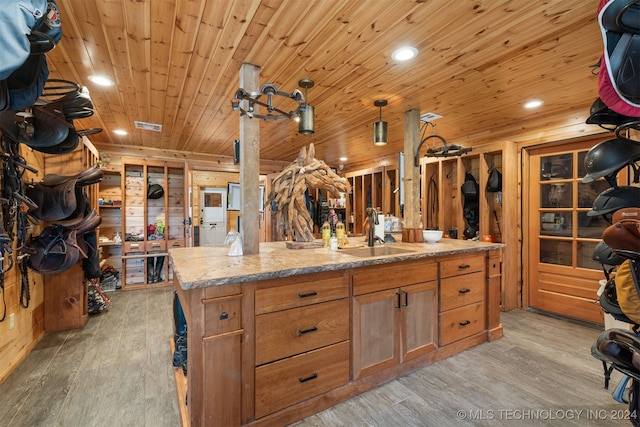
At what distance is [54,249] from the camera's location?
2604 millimetres

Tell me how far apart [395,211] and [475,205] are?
1650 millimetres

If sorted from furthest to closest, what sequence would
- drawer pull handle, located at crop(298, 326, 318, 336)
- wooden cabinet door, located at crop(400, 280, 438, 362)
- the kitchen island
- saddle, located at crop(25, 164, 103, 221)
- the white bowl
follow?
the white bowl < saddle, located at crop(25, 164, 103, 221) < wooden cabinet door, located at crop(400, 280, 438, 362) < drawer pull handle, located at crop(298, 326, 318, 336) < the kitchen island

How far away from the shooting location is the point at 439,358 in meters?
2.41

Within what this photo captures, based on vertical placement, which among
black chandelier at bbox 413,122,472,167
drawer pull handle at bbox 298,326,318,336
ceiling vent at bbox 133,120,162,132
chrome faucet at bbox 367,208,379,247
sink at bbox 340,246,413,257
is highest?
ceiling vent at bbox 133,120,162,132

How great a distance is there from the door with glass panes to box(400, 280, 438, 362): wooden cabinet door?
224cm

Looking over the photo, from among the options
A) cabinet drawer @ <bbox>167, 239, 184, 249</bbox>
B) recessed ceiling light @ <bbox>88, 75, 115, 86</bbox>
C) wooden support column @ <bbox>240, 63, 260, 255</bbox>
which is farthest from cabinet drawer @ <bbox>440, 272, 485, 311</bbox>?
cabinet drawer @ <bbox>167, 239, 184, 249</bbox>

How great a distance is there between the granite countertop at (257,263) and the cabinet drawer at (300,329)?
244 millimetres

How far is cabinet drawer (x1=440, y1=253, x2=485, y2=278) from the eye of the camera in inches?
95.0

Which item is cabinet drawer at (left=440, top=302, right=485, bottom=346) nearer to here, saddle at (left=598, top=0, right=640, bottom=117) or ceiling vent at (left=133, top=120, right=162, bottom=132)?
saddle at (left=598, top=0, right=640, bottom=117)

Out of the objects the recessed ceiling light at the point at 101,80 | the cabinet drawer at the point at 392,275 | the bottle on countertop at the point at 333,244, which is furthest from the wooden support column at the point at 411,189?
the recessed ceiling light at the point at 101,80

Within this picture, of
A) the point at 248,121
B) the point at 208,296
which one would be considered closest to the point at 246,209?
the point at 248,121

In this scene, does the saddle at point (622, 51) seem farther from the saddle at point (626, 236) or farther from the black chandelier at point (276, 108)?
the black chandelier at point (276, 108)

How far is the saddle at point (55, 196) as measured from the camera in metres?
2.52

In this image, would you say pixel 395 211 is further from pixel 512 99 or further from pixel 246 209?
pixel 246 209
